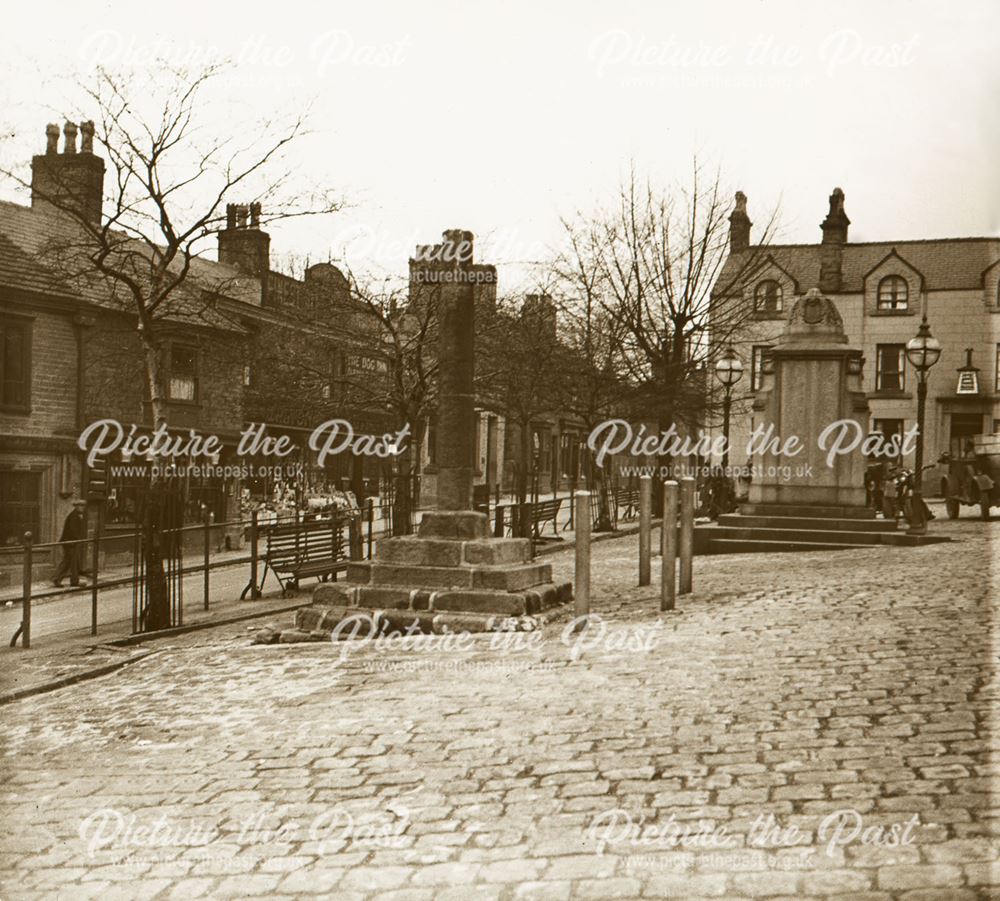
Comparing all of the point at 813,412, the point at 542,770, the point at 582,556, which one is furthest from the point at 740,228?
the point at 542,770

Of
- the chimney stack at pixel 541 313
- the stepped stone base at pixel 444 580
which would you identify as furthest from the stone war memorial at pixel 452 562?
the chimney stack at pixel 541 313

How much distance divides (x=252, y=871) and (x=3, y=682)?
5344 mm

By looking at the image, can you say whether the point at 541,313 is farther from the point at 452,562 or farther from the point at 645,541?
the point at 452,562

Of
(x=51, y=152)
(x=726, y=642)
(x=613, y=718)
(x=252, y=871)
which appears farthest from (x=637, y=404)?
(x=252, y=871)

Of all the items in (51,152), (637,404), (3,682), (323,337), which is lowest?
(3,682)

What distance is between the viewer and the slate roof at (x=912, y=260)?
44.1 m

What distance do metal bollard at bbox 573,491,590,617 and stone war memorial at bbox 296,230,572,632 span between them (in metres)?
0.62

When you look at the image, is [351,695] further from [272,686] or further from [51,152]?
[51,152]

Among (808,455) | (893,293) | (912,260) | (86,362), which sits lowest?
(808,455)

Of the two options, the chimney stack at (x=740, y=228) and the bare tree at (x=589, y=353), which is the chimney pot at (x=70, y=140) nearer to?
the bare tree at (x=589, y=353)

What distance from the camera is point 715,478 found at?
27.4 metres

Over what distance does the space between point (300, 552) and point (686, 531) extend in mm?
6757

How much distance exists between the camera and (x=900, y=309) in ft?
147

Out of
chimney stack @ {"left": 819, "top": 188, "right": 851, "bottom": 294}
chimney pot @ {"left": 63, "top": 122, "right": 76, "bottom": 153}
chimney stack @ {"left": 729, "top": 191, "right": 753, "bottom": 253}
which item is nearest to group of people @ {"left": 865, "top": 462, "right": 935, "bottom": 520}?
chimney pot @ {"left": 63, "top": 122, "right": 76, "bottom": 153}
